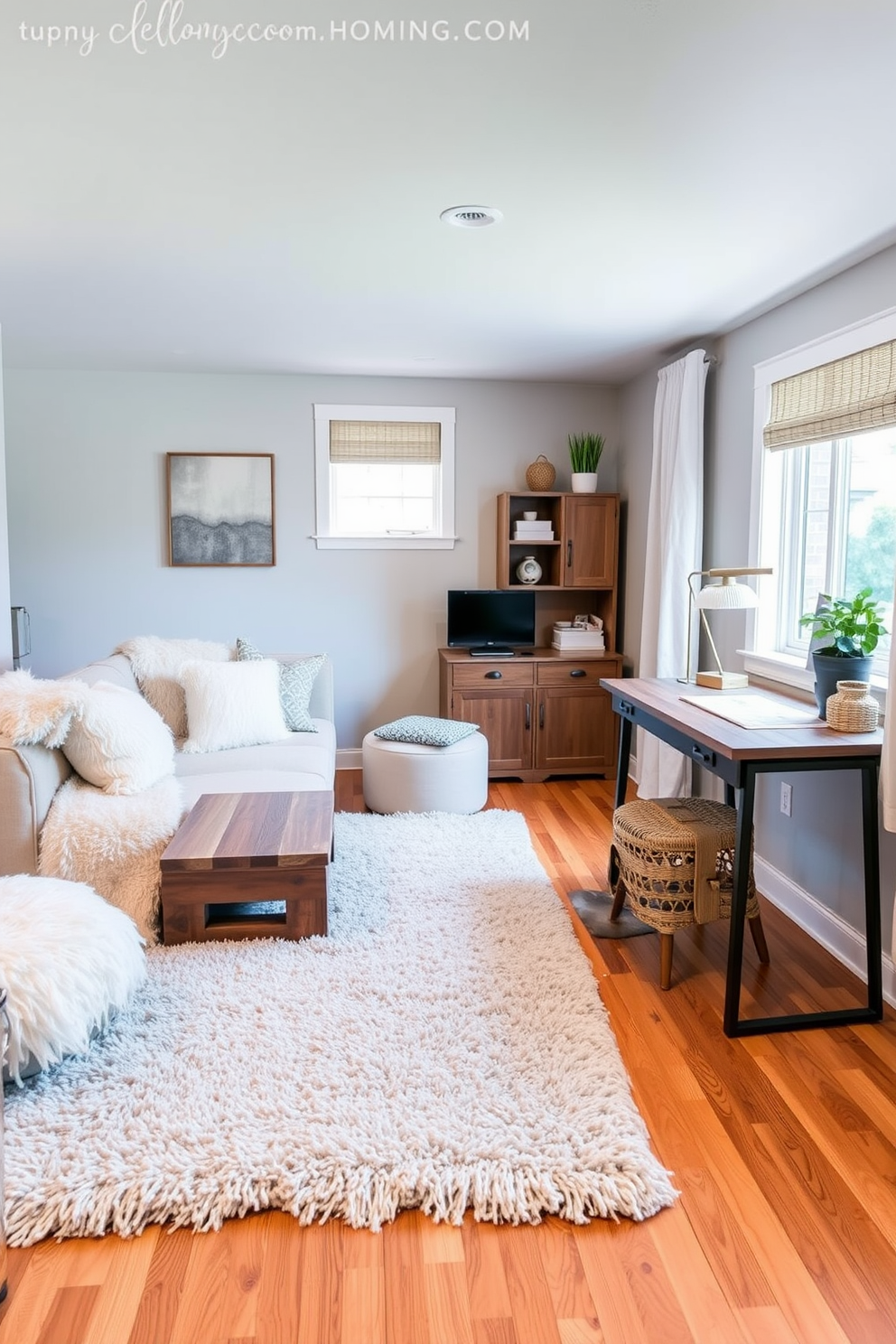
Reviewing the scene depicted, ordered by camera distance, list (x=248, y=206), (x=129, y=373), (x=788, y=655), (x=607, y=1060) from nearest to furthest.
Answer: (x=607, y=1060), (x=248, y=206), (x=788, y=655), (x=129, y=373)

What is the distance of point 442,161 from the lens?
7.34 ft

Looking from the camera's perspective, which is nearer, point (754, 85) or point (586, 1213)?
point (586, 1213)

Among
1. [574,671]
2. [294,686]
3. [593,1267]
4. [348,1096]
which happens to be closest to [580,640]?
[574,671]

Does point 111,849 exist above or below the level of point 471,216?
below

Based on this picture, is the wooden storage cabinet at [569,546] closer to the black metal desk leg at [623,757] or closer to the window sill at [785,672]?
the window sill at [785,672]

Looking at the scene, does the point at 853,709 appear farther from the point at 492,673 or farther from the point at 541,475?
the point at 541,475

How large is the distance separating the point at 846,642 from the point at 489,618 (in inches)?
106

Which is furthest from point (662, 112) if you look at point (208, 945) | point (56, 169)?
point (208, 945)

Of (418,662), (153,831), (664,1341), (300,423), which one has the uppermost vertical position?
(300,423)

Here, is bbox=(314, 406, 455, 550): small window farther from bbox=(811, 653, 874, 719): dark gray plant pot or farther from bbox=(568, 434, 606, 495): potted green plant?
bbox=(811, 653, 874, 719): dark gray plant pot

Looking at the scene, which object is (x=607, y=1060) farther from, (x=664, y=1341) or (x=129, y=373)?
(x=129, y=373)

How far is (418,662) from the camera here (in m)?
5.39

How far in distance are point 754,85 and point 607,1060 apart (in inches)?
90.5

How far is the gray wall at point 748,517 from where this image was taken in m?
2.85
